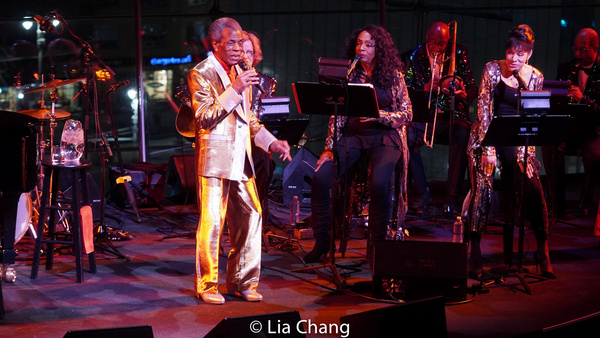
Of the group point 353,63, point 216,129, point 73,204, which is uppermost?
point 353,63

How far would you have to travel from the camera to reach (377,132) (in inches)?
248

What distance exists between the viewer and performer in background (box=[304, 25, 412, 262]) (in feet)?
20.3

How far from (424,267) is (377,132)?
145 cm

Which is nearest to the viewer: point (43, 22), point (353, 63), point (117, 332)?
point (117, 332)

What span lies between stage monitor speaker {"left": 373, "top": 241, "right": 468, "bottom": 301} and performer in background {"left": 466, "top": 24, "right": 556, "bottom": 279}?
875 millimetres

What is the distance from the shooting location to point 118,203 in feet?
31.2

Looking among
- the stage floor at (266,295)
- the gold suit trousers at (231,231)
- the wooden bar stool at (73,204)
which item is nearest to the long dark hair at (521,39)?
the stage floor at (266,295)

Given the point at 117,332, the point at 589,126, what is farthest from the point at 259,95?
Answer: the point at 589,126

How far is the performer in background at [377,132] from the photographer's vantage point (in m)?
6.18

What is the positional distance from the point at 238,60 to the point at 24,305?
2357mm

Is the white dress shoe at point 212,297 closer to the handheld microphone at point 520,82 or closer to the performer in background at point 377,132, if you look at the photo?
the performer in background at point 377,132

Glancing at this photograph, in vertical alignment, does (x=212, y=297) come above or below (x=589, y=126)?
below

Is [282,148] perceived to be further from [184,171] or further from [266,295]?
[184,171]

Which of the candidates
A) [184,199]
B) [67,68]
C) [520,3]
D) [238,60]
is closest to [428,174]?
[520,3]
